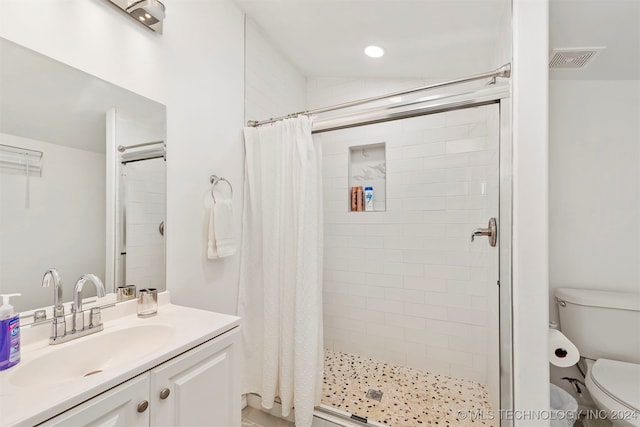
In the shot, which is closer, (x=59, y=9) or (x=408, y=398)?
(x=59, y=9)

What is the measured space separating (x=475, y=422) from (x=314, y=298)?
1.20m

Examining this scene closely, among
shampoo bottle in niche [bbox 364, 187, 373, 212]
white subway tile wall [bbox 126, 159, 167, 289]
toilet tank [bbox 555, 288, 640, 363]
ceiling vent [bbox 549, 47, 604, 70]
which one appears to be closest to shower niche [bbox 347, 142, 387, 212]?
shampoo bottle in niche [bbox 364, 187, 373, 212]

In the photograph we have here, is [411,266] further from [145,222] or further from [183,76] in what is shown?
[183,76]

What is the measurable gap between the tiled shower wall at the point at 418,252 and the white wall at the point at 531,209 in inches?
26.5

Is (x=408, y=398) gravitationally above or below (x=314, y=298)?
below

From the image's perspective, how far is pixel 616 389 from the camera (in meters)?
1.28

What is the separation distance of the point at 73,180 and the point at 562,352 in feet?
7.45

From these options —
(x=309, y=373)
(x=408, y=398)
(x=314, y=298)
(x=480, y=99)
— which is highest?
(x=480, y=99)

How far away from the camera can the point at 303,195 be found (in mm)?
1543

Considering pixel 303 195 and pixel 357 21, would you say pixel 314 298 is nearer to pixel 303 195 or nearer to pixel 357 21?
pixel 303 195

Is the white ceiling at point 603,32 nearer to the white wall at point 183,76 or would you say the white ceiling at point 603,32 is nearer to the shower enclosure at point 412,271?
the shower enclosure at point 412,271

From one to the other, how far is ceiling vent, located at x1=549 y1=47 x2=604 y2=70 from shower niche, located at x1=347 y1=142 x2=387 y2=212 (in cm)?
113

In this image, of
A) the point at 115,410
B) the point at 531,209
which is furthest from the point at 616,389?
the point at 115,410

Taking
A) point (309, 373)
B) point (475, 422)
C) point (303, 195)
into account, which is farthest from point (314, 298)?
point (475, 422)
